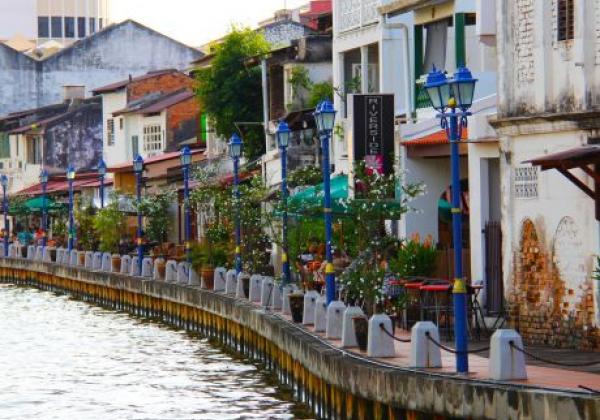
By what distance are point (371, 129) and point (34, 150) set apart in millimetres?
68436

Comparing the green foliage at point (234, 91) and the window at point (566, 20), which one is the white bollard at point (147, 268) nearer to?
the green foliage at point (234, 91)

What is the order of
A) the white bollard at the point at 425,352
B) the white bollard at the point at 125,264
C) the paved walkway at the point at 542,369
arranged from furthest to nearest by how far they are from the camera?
the white bollard at the point at 125,264 < the white bollard at the point at 425,352 < the paved walkway at the point at 542,369

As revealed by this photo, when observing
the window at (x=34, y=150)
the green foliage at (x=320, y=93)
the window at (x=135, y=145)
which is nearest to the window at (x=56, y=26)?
the window at (x=34, y=150)

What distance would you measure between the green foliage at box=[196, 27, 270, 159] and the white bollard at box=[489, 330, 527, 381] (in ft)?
149

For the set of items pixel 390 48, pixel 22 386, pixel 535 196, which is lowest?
pixel 22 386

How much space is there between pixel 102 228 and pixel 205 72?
7.54m

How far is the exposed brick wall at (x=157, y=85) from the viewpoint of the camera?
95.1 metres

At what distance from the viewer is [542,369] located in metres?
25.2

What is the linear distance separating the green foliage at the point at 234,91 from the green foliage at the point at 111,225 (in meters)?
5.52

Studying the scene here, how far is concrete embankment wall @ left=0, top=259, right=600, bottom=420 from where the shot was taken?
21.6 m

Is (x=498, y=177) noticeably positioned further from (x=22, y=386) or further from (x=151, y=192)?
(x=151, y=192)

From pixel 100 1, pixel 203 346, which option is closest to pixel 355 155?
pixel 203 346

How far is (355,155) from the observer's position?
4191 centimetres

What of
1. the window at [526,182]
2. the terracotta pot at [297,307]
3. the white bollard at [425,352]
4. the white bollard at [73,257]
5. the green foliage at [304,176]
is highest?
the green foliage at [304,176]
